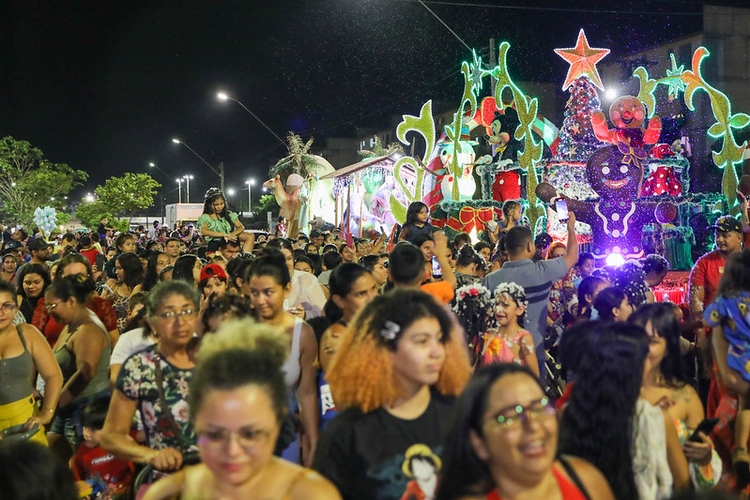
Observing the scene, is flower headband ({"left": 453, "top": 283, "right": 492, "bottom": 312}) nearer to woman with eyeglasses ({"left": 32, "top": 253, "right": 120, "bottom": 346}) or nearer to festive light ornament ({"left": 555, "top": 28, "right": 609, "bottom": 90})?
woman with eyeglasses ({"left": 32, "top": 253, "right": 120, "bottom": 346})

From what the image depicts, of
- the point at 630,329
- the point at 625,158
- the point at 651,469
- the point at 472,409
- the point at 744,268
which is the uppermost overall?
the point at 625,158

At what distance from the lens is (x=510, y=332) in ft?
18.5

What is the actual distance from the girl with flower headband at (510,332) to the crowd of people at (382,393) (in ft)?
0.05

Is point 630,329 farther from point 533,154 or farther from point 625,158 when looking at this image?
point 533,154

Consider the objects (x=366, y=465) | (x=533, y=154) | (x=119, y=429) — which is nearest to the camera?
(x=366, y=465)

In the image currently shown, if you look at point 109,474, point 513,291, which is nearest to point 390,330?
point 109,474

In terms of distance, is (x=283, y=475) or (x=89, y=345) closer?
(x=283, y=475)

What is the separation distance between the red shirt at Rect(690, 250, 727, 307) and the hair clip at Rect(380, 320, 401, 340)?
538cm

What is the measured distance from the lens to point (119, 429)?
376 centimetres

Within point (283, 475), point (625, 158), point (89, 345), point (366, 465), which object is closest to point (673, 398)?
point (366, 465)

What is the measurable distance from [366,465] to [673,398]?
1.79 metres

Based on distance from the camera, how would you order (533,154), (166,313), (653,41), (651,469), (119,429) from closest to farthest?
(651,469)
(119,429)
(166,313)
(533,154)
(653,41)

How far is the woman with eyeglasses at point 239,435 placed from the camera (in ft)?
7.91

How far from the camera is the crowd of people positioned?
8.03 feet
